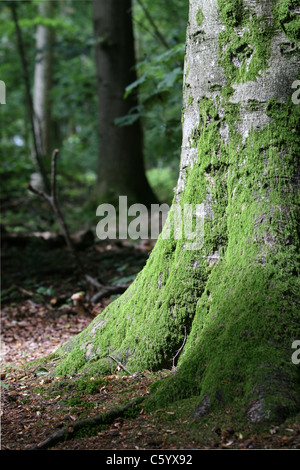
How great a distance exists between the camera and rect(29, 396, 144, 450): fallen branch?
2.32 metres

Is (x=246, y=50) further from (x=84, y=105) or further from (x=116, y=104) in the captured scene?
(x=84, y=105)

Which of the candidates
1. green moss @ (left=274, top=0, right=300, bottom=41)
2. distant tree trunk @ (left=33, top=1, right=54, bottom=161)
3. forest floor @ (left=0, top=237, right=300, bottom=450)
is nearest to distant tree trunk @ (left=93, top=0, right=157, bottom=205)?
forest floor @ (left=0, top=237, right=300, bottom=450)

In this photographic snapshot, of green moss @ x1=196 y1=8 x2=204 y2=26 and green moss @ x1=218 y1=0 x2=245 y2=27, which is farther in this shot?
green moss @ x1=196 y1=8 x2=204 y2=26

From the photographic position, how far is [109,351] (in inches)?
129

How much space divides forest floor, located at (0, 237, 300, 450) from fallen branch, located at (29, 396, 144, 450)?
0.8 inches

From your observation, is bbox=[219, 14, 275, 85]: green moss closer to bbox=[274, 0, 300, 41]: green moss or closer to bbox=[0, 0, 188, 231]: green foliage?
bbox=[274, 0, 300, 41]: green moss

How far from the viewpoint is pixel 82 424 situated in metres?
2.46

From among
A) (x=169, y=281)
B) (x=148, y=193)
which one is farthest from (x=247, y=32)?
(x=148, y=193)

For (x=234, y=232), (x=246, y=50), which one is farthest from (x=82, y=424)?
(x=246, y=50)

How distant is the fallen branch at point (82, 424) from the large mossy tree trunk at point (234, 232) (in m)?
0.21

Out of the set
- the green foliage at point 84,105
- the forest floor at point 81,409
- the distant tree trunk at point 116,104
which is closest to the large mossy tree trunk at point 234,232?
the forest floor at point 81,409

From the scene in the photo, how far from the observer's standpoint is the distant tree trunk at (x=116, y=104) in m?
8.70

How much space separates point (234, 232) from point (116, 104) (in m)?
6.67

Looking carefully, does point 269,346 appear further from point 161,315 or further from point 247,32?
point 247,32
